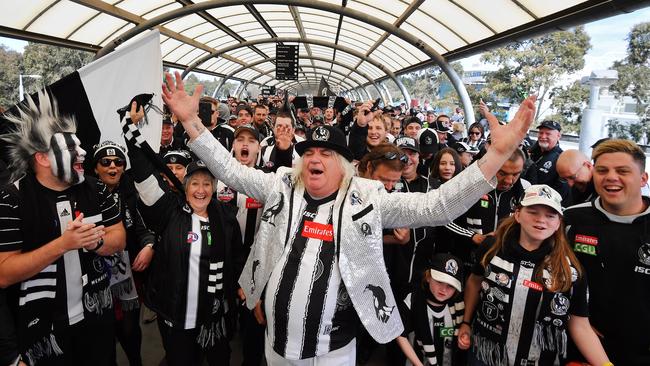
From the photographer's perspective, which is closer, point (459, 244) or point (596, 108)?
point (459, 244)

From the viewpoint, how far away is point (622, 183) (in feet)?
7.32

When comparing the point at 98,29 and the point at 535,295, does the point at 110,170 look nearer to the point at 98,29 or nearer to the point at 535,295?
the point at 535,295

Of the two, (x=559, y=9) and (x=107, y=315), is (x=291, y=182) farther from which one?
(x=559, y=9)

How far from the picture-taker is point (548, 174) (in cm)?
470

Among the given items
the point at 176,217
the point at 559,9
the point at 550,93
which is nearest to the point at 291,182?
the point at 176,217

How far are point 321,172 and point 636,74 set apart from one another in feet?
53.6

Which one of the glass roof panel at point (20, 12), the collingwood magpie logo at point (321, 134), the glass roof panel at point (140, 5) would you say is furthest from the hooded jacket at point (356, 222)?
the glass roof panel at point (140, 5)

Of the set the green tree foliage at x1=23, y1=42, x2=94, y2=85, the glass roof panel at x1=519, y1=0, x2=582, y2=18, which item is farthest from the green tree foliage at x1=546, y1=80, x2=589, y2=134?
the green tree foliage at x1=23, y1=42, x2=94, y2=85

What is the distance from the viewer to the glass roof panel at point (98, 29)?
33.6ft

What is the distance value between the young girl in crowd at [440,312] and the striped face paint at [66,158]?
2.40m

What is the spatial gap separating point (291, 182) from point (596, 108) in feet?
31.4

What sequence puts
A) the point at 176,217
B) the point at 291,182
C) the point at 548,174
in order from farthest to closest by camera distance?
1. the point at 548,174
2. the point at 176,217
3. the point at 291,182

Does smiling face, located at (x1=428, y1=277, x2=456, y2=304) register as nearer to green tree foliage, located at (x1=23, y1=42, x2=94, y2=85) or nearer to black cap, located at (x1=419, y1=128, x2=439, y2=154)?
black cap, located at (x1=419, y1=128, x2=439, y2=154)

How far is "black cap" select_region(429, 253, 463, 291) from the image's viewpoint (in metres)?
2.60
